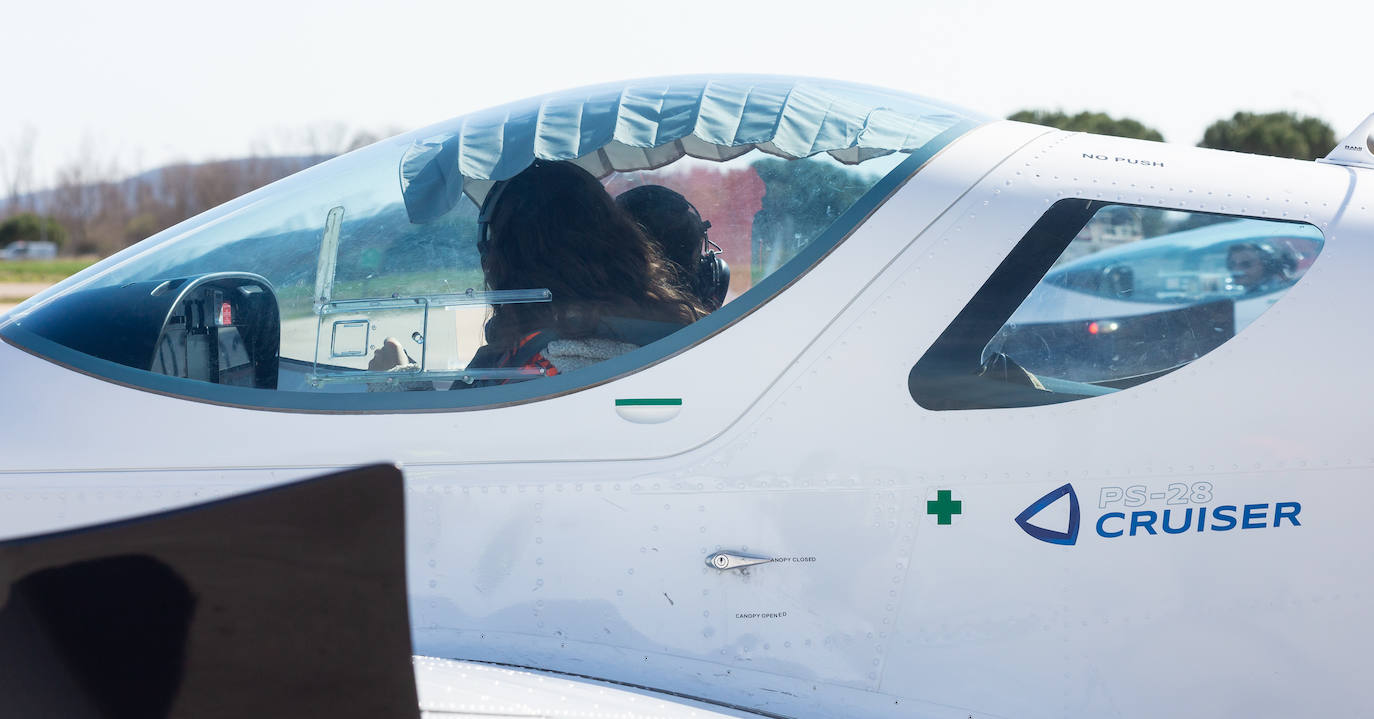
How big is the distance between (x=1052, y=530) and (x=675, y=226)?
1.06m

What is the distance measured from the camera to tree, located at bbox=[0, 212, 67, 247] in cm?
6194

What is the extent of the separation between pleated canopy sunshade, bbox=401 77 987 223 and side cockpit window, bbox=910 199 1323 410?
1.32ft

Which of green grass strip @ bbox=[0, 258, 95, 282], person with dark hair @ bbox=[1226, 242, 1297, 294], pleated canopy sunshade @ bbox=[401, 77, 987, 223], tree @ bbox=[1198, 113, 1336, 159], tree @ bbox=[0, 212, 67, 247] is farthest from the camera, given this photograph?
tree @ bbox=[0, 212, 67, 247]

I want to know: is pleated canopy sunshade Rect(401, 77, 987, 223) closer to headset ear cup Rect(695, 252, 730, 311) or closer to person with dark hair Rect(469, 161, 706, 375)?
person with dark hair Rect(469, 161, 706, 375)

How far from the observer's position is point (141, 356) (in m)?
2.12

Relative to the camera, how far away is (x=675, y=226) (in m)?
2.24

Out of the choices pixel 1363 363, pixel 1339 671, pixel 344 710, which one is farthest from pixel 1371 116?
pixel 344 710

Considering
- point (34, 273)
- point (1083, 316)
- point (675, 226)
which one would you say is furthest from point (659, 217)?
point (34, 273)

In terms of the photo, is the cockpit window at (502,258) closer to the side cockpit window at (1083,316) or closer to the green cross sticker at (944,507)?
the side cockpit window at (1083,316)

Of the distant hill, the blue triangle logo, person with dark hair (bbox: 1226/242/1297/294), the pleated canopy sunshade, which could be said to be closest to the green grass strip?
the distant hill

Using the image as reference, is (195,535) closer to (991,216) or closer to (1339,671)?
(991,216)

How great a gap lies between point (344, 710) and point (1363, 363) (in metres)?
2.12

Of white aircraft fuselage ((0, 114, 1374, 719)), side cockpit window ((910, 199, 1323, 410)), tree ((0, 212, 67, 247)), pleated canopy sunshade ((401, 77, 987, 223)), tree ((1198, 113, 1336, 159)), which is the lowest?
white aircraft fuselage ((0, 114, 1374, 719))

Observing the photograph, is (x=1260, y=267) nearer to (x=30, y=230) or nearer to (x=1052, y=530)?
(x=1052, y=530)
